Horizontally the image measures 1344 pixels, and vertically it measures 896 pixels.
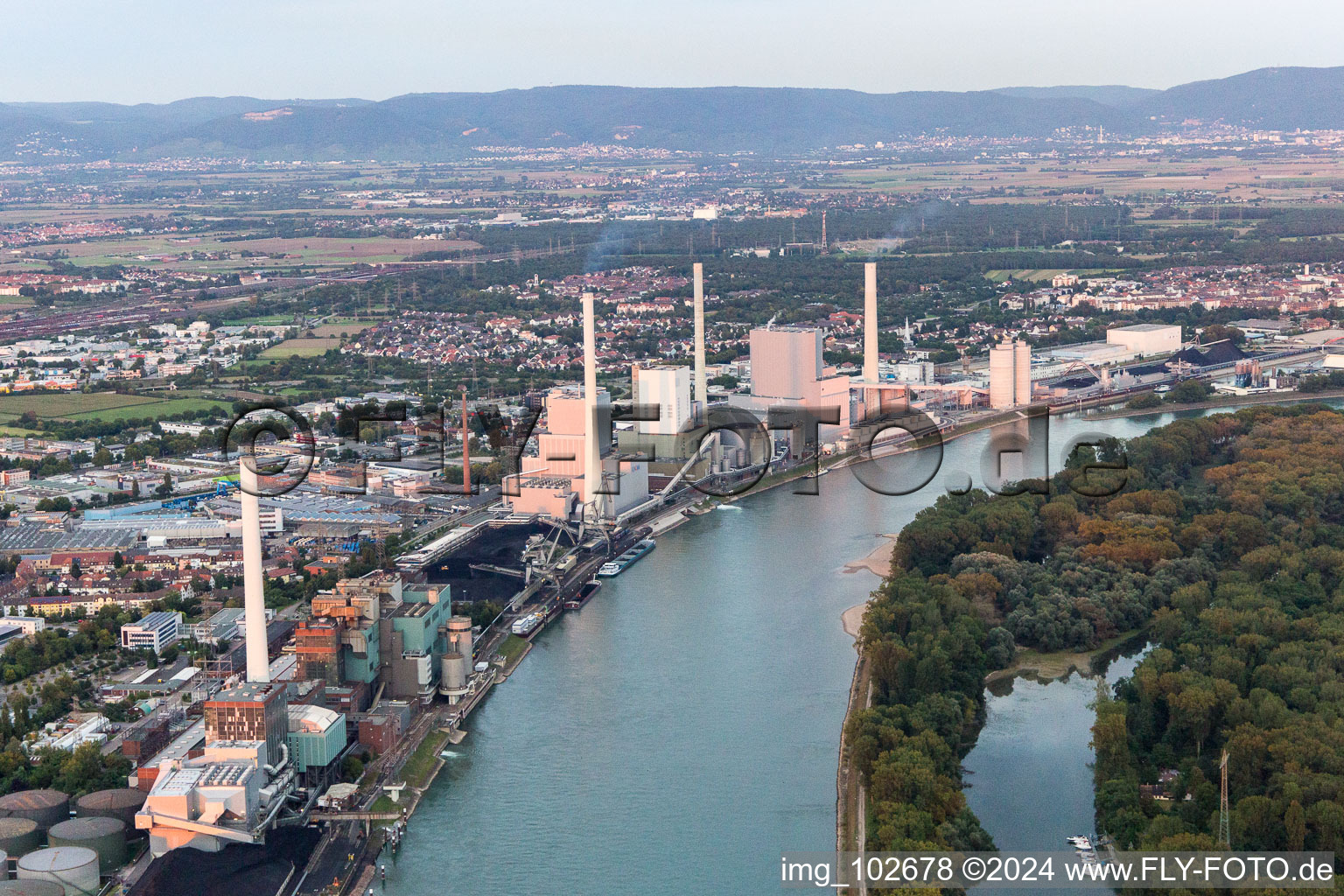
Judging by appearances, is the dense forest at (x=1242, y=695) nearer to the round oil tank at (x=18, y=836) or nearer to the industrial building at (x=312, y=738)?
the industrial building at (x=312, y=738)

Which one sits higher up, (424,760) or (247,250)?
(247,250)

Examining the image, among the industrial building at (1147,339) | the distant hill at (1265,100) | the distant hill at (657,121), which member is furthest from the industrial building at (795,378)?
the distant hill at (1265,100)

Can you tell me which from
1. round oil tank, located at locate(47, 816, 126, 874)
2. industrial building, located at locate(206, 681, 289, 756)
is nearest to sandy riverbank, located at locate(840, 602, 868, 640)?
industrial building, located at locate(206, 681, 289, 756)

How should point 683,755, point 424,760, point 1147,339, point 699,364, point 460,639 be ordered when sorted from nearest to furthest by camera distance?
point 683,755
point 424,760
point 460,639
point 699,364
point 1147,339

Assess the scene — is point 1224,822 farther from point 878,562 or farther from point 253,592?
point 878,562

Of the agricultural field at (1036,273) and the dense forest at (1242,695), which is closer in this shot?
the dense forest at (1242,695)

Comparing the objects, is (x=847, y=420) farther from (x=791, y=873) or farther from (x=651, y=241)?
(x=651, y=241)

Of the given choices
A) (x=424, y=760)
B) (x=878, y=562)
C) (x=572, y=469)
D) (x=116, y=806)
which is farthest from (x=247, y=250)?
Answer: (x=116, y=806)

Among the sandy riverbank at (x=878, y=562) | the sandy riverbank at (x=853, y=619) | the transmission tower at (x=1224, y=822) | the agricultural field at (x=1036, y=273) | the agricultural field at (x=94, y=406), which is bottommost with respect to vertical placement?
the sandy riverbank at (x=853, y=619)
